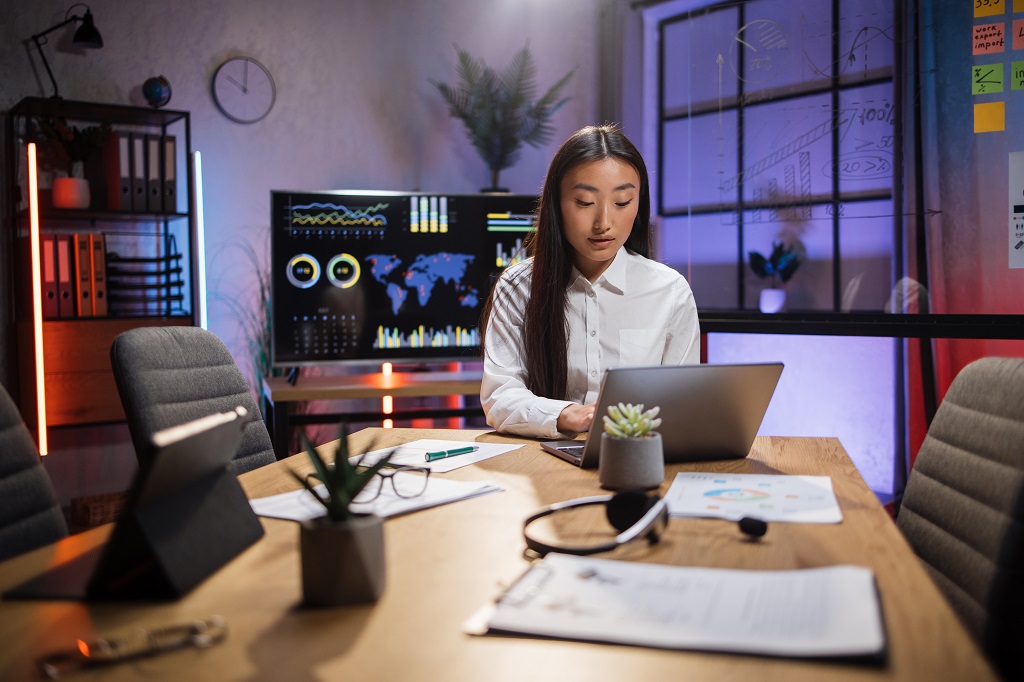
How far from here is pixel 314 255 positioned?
3627mm

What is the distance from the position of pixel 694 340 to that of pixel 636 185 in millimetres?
436

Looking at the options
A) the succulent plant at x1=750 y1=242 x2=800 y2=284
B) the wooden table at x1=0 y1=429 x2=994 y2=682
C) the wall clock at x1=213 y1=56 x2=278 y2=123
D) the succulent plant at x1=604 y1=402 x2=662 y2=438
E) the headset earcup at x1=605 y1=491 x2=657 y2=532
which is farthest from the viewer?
the wall clock at x1=213 y1=56 x2=278 y2=123

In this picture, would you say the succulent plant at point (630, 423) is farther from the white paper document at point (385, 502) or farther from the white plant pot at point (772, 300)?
the white plant pot at point (772, 300)

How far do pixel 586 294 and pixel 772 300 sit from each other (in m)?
1.40

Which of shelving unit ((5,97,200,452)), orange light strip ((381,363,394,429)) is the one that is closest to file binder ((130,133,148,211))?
shelving unit ((5,97,200,452))

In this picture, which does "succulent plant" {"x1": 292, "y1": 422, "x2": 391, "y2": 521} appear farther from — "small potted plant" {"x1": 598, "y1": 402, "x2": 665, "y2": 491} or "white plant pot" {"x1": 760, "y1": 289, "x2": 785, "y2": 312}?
"white plant pot" {"x1": 760, "y1": 289, "x2": 785, "y2": 312}

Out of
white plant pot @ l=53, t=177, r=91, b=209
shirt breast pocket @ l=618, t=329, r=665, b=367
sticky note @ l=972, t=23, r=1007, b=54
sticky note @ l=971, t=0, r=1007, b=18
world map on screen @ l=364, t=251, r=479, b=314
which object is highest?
sticky note @ l=971, t=0, r=1007, b=18

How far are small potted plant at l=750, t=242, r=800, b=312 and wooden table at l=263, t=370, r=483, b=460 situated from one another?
1239 millimetres

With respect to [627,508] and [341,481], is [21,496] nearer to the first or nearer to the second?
[341,481]

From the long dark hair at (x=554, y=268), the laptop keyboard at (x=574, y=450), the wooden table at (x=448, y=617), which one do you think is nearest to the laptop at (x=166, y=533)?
the wooden table at (x=448, y=617)

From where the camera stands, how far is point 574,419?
169 cm

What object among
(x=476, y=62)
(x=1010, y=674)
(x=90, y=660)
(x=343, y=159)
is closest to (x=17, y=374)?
(x=343, y=159)

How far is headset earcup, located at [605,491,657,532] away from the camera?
1.03 meters

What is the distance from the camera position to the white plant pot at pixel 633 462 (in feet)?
4.02
